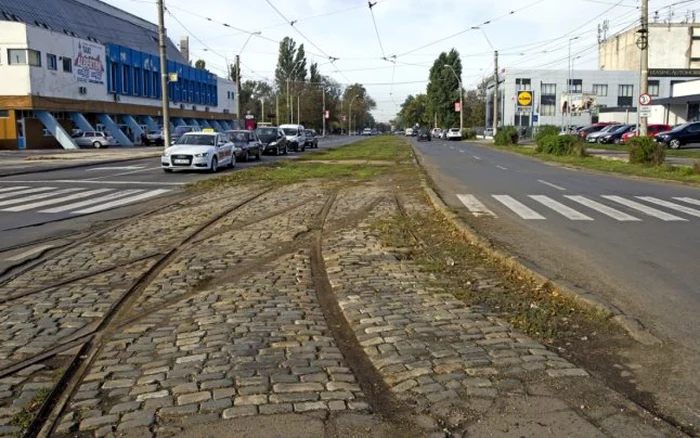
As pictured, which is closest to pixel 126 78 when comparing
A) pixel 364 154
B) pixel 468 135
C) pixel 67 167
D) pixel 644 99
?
pixel 364 154

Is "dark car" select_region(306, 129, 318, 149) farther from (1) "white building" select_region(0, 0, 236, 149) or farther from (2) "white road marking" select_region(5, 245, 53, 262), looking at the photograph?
(2) "white road marking" select_region(5, 245, 53, 262)

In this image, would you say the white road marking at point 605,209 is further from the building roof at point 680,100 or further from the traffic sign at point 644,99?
the building roof at point 680,100

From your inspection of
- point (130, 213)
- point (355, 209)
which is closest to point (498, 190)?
point (355, 209)

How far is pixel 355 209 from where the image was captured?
13695mm

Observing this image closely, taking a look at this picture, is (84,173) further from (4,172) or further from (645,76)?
(645,76)

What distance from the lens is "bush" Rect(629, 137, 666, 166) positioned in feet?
82.4

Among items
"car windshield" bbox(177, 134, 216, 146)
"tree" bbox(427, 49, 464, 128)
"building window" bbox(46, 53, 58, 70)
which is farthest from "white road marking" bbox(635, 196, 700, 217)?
"tree" bbox(427, 49, 464, 128)

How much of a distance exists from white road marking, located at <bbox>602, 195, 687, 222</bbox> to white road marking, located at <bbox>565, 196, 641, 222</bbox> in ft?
1.78

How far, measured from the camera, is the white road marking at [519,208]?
12.3 m

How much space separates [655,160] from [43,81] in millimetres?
42139

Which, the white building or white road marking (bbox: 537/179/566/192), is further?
the white building

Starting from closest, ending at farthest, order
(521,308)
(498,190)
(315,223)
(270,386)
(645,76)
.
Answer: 1. (270,386)
2. (521,308)
3. (315,223)
4. (498,190)
5. (645,76)

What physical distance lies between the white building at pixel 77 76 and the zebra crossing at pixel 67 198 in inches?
1268

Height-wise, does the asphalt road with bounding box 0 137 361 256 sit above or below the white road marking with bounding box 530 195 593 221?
above
